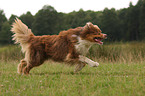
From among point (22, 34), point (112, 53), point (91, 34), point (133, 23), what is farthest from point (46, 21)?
Result: point (91, 34)

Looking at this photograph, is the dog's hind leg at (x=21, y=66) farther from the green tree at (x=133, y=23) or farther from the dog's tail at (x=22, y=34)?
the green tree at (x=133, y=23)

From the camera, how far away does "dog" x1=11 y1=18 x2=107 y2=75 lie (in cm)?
654

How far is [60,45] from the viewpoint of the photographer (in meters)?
6.82

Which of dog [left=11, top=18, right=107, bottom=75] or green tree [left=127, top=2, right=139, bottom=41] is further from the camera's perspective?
green tree [left=127, top=2, right=139, bottom=41]

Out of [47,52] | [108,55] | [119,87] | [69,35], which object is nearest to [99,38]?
[69,35]

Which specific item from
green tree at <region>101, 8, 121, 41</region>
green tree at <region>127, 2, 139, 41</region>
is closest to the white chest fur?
green tree at <region>127, 2, 139, 41</region>

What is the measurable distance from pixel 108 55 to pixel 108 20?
142 feet

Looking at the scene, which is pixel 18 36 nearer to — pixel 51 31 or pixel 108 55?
pixel 108 55

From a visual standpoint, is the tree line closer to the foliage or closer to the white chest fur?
the foliage

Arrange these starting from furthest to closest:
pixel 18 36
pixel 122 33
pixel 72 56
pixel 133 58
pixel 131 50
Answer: pixel 122 33, pixel 131 50, pixel 133 58, pixel 18 36, pixel 72 56

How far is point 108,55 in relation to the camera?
10.9m

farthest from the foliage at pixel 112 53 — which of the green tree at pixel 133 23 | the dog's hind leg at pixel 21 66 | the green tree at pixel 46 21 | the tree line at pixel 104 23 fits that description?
the green tree at pixel 46 21

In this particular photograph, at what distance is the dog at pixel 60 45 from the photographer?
6535 millimetres

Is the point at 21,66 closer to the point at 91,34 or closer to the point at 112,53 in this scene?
the point at 91,34
